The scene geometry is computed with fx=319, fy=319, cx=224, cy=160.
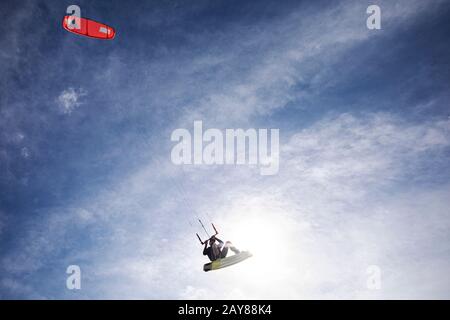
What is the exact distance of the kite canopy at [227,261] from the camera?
19.9 meters

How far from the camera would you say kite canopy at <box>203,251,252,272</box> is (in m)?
19.9

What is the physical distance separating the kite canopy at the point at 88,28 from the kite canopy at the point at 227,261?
16.3 metres

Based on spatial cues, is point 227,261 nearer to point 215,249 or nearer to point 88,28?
point 215,249

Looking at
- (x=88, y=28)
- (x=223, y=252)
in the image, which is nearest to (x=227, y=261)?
(x=223, y=252)

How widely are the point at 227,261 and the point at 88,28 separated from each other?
56.8 ft

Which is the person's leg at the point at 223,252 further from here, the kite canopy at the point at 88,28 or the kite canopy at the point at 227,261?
the kite canopy at the point at 88,28

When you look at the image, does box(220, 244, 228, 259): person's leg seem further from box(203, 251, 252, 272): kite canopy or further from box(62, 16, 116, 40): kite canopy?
box(62, 16, 116, 40): kite canopy

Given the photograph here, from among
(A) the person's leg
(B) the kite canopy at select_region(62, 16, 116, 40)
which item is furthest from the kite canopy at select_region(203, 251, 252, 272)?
(B) the kite canopy at select_region(62, 16, 116, 40)

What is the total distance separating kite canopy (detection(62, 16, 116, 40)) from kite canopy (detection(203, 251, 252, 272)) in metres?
16.3
